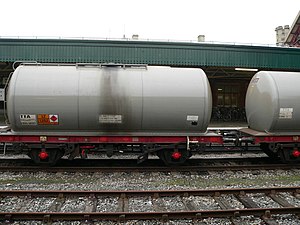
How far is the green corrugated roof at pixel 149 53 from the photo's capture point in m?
17.0

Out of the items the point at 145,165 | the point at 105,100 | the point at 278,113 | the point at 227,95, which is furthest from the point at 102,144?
the point at 227,95

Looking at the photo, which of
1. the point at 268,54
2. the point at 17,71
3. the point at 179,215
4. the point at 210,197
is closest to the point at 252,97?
the point at 210,197

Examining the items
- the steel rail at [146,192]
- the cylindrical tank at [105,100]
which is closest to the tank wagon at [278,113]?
the cylindrical tank at [105,100]

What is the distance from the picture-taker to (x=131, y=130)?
825 cm

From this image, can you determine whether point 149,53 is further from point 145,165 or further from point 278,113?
point 278,113

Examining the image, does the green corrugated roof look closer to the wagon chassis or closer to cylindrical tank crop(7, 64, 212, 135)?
cylindrical tank crop(7, 64, 212, 135)

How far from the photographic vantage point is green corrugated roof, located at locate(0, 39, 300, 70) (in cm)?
1700

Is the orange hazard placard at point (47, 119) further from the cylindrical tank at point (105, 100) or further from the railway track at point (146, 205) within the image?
the railway track at point (146, 205)

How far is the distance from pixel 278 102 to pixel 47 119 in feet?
26.9

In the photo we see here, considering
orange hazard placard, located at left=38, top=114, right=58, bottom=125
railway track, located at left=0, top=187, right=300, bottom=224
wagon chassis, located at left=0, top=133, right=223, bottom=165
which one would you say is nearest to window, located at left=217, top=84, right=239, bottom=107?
wagon chassis, located at left=0, top=133, right=223, bottom=165

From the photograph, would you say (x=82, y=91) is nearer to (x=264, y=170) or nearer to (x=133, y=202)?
(x=133, y=202)

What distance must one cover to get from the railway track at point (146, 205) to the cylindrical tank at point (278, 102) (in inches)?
107

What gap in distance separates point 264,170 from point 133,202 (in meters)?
5.67

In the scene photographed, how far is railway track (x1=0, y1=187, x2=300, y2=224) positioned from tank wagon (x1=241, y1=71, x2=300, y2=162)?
98.3 inches
